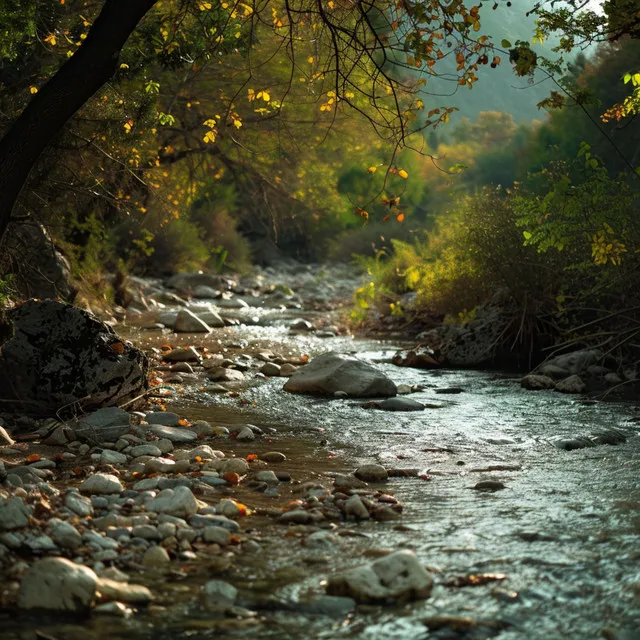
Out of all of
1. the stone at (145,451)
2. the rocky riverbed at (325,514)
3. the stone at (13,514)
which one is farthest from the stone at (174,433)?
the stone at (13,514)

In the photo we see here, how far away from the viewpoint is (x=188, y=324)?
13.6 meters

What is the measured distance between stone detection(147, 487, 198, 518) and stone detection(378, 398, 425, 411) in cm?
361

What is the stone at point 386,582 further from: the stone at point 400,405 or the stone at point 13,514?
the stone at point 400,405

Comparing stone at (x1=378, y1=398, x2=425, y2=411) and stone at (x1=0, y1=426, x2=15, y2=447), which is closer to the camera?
stone at (x1=0, y1=426, x2=15, y2=447)

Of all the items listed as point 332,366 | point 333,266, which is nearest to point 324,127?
point 332,366

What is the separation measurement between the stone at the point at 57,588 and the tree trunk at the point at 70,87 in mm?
2887

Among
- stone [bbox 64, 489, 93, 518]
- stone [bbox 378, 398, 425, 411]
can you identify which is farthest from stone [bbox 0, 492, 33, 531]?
stone [bbox 378, 398, 425, 411]

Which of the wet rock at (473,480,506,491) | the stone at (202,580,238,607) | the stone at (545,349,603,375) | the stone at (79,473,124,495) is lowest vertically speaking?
the stone at (202,580,238,607)

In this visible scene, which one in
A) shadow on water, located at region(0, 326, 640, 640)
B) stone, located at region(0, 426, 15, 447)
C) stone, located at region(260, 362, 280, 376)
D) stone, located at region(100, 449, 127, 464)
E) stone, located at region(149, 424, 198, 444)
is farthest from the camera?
stone, located at region(260, 362, 280, 376)

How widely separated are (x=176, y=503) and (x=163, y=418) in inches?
99.3

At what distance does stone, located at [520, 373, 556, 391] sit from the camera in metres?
9.45

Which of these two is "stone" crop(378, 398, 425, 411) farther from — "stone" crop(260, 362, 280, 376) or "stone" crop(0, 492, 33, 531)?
"stone" crop(0, 492, 33, 531)

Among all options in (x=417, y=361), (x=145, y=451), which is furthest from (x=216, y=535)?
(x=417, y=361)

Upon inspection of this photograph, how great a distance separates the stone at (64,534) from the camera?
409 cm
